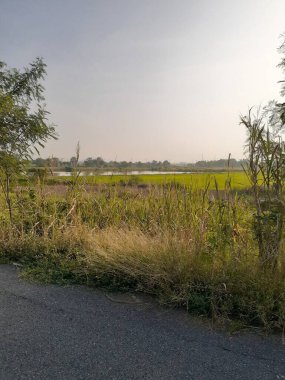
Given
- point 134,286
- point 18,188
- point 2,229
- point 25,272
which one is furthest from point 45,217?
point 134,286

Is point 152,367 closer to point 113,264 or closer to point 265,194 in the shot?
point 113,264

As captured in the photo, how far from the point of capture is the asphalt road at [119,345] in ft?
7.17

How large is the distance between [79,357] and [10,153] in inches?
183

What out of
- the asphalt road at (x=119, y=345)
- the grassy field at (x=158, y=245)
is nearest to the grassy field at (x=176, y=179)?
the grassy field at (x=158, y=245)

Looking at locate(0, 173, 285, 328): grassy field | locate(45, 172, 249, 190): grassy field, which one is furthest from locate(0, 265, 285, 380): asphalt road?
locate(45, 172, 249, 190): grassy field

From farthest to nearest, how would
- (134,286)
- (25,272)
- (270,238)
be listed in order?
1. (25,272)
2. (134,286)
3. (270,238)

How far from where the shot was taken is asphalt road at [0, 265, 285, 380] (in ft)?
7.17

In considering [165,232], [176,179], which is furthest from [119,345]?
[176,179]

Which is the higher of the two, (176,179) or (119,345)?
(176,179)

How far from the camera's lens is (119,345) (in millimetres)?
2502

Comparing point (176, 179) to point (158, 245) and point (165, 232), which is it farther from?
point (158, 245)

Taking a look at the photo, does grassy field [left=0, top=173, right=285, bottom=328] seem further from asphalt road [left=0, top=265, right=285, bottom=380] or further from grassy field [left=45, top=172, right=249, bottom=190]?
asphalt road [left=0, top=265, right=285, bottom=380]

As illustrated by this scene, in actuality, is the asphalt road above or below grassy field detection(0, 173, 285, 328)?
below

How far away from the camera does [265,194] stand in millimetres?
3611
